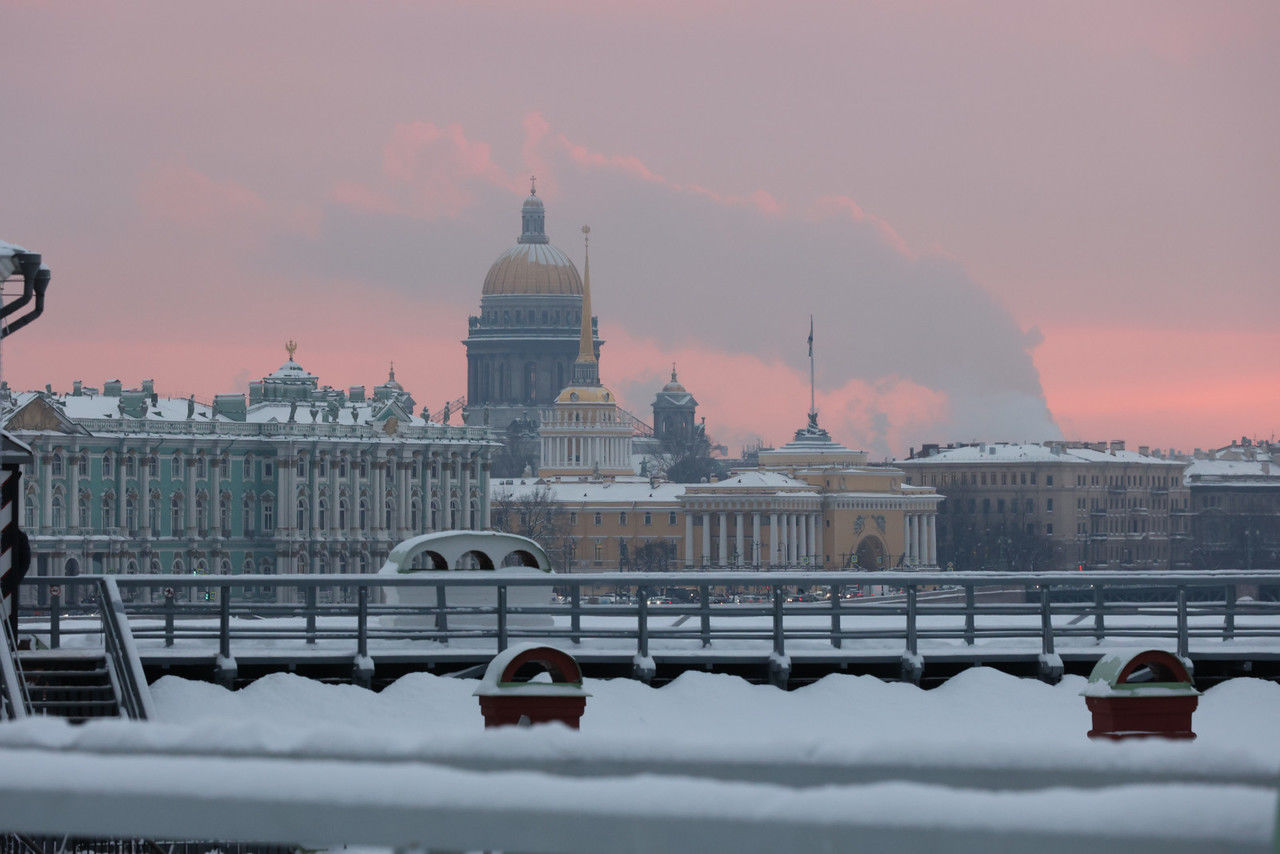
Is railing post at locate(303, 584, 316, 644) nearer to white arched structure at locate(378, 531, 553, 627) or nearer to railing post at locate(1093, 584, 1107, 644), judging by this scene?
white arched structure at locate(378, 531, 553, 627)

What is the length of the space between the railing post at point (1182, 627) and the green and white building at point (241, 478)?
97891 mm

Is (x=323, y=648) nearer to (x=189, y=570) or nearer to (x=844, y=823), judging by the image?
(x=844, y=823)

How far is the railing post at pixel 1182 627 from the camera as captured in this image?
19.0 m

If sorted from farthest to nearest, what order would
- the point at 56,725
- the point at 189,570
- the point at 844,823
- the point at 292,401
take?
1. the point at 292,401
2. the point at 189,570
3. the point at 56,725
4. the point at 844,823

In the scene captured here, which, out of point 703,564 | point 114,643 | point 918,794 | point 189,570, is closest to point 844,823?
point 918,794

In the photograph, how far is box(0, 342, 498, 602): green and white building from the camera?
121125mm

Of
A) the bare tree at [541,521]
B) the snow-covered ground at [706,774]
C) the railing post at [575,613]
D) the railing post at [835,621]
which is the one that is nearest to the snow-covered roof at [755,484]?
the bare tree at [541,521]

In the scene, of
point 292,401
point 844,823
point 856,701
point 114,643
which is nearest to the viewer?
point 844,823

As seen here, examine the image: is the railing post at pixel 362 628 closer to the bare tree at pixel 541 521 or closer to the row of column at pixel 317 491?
the row of column at pixel 317 491

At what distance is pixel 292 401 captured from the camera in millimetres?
145875

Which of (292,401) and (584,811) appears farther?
(292,401)

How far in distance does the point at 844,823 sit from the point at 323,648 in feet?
52.8

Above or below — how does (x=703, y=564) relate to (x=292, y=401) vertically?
below

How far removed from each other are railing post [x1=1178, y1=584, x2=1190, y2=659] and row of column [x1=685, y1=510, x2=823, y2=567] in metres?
168
